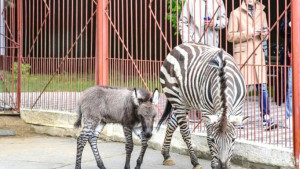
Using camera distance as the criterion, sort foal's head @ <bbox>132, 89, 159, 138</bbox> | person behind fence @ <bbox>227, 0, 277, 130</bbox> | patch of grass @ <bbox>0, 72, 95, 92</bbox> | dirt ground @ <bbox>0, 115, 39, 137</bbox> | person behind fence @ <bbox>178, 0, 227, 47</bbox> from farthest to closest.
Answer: dirt ground @ <bbox>0, 115, 39, 137</bbox> → patch of grass @ <bbox>0, 72, 95, 92</bbox> → person behind fence @ <bbox>178, 0, 227, 47</bbox> → person behind fence @ <bbox>227, 0, 277, 130</bbox> → foal's head @ <bbox>132, 89, 159, 138</bbox>

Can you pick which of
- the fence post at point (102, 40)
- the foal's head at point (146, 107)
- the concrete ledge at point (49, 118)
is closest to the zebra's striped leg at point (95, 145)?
the foal's head at point (146, 107)

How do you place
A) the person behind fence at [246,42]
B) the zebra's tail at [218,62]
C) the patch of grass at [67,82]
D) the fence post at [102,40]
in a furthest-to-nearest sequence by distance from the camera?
the fence post at [102,40]
the patch of grass at [67,82]
the person behind fence at [246,42]
the zebra's tail at [218,62]

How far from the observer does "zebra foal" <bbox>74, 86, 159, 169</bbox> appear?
742 centimetres

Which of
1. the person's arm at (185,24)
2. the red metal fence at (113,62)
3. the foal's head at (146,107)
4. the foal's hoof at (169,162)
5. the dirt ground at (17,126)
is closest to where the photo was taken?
the foal's head at (146,107)

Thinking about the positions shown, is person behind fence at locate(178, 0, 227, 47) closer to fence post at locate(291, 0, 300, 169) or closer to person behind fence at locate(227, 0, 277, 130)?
person behind fence at locate(227, 0, 277, 130)

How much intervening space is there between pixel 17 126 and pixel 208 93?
555cm

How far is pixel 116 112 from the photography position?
7.87 meters

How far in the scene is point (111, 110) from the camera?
7.93 metres

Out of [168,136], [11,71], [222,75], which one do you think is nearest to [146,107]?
[222,75]

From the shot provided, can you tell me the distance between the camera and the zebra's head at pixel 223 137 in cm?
609

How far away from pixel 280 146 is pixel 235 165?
730mm

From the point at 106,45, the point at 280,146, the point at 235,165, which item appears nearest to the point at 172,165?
the point at 235,165

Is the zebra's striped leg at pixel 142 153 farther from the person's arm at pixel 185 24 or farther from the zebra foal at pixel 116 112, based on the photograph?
the person's arm at pixel 185 24

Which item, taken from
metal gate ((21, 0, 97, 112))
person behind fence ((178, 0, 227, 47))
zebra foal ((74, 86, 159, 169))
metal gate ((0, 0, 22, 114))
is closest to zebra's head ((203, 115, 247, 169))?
zebra foal ((74, 86, 159, 169))
